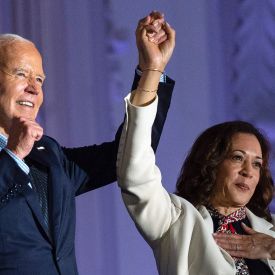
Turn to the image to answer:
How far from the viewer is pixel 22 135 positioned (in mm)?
1556

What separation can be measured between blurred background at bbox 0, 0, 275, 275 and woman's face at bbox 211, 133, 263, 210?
28.7 inches

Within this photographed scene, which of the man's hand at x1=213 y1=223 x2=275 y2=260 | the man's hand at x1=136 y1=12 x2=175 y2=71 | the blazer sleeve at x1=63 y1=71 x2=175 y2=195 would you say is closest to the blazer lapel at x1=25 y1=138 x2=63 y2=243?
the blazer sleeve at x1=63 y1=71 x2=175 y2=195

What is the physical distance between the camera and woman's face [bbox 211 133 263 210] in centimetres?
211

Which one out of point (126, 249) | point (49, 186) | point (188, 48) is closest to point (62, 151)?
point (49, 186)

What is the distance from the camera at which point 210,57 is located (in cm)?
298

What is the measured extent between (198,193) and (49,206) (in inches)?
22.5

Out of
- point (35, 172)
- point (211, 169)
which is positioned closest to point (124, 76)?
point (211, 169)

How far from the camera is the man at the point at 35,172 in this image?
5.19 ft

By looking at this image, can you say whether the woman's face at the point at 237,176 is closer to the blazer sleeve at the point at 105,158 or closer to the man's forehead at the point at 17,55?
the blazer sleeve at the point at 105,158

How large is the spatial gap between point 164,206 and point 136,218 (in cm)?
8

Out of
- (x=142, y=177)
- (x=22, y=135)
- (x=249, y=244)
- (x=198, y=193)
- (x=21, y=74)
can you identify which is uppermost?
(x=21, y=74)

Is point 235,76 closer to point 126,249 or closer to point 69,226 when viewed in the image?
point 126,249

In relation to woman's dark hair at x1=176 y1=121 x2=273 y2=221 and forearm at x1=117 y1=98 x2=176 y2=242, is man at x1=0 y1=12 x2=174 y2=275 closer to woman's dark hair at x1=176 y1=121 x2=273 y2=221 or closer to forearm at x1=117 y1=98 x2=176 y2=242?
forearm at x1=117 y1=98 x2=176 y2=242

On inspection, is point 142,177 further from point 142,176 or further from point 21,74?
point 21,74
